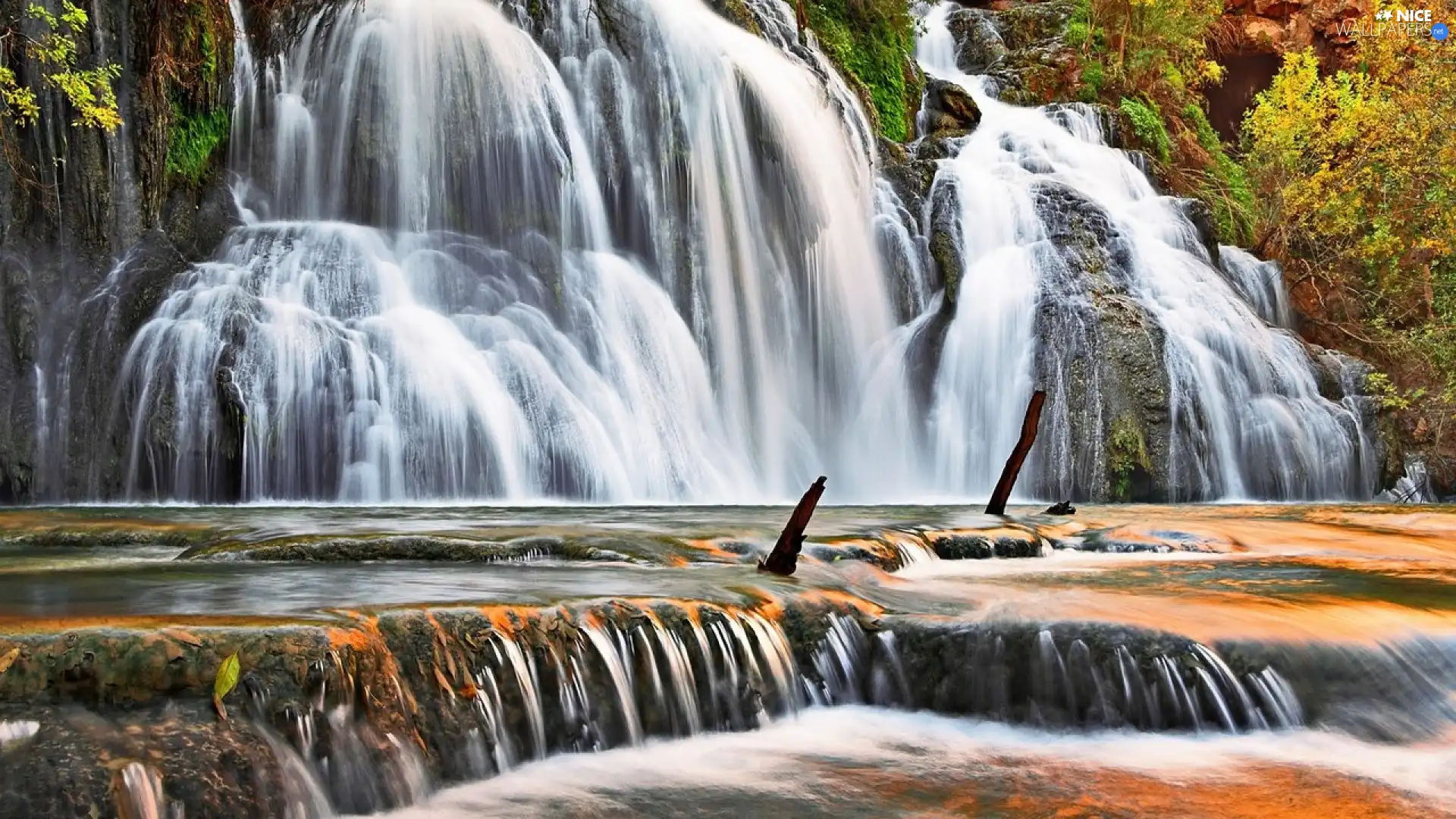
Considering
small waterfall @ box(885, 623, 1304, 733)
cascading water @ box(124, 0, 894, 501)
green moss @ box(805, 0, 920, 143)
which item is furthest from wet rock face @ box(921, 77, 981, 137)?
small waterfall @ box(885, 623, 1304, 733)

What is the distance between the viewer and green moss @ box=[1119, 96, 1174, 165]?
935 inches

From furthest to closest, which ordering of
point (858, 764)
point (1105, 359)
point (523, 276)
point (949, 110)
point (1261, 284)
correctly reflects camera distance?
point (949, 110)
point (1261, 284)
point (1105, 359)
point (523, 276)
point (858, 764)

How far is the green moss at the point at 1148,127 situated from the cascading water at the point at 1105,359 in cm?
579

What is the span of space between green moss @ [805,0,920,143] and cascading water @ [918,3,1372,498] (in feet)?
13.2

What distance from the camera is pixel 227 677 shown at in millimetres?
3408

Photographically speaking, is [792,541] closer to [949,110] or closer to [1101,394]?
[1101,394]

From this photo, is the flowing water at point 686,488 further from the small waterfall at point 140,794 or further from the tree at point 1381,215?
the tree at point 1381,215

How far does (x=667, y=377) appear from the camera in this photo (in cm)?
1441

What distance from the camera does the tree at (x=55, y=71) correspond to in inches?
376

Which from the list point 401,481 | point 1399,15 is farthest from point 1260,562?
point 1399,15

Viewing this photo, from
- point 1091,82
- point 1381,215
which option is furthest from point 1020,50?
point 1381,215

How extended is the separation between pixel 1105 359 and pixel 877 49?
963 centimetres

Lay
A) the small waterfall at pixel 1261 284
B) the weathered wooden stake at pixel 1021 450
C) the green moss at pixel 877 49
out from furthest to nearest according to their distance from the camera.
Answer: the green moss at pixel 877 49 < the small waterfall at pixel 1261 284 < the weathered wooden stake at pixel 1021 450

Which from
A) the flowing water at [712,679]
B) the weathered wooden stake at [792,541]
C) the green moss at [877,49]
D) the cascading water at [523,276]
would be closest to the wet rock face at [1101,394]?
the cascading water at [523,276]
